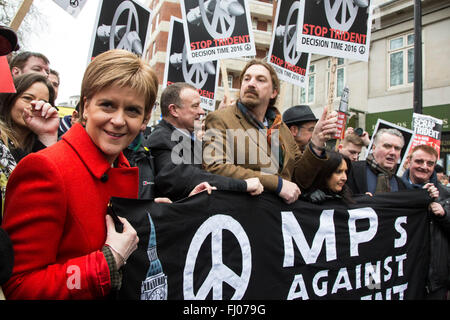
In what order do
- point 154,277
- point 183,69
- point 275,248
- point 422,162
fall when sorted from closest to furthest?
point 154,277 < point 275,248 < point 422,162 < point 183,69

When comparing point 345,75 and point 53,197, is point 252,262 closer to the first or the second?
point 53,197

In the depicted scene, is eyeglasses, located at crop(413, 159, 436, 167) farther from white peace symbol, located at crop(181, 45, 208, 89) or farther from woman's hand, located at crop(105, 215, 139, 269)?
woman's hand, located at crop(105, 215, 139, 269)

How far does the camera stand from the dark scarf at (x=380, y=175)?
361 centimetres

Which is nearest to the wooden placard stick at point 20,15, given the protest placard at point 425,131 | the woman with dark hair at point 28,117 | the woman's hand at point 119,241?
the woman with dark hair at point 28,117

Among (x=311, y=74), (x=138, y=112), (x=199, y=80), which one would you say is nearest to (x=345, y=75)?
(x=311, y=74)

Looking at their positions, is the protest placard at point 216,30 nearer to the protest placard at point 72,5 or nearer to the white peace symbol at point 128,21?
the white peace symbol at point 128,21

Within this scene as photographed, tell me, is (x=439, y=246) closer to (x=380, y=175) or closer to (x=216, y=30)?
(x=380, y=175)

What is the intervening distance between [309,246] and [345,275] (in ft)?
1.49

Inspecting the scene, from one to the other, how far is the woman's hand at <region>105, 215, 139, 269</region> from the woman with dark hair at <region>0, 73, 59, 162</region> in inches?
40.1

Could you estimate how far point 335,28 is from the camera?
12.3ft

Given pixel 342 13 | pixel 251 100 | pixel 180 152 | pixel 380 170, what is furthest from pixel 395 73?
pixel 180 152

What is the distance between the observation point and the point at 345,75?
17203 millimetres

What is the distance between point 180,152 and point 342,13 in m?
2.56

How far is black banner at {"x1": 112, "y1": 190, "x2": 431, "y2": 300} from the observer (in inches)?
78.4
